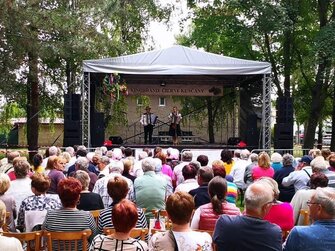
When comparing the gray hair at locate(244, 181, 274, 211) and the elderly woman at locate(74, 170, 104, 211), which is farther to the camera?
the elderly woman at locate(74, 170, 104, 211)

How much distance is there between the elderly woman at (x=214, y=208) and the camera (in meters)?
3.90

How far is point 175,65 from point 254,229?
36.6 feet

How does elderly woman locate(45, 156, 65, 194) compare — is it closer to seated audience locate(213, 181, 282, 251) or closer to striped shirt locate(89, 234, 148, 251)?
striped shirt locate(89, 234, 148, 251)

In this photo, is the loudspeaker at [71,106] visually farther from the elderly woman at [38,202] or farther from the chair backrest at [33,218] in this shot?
the chair backrest at [33,218]

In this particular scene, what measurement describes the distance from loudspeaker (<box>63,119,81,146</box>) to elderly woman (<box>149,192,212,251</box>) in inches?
417

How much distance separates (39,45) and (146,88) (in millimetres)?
3896

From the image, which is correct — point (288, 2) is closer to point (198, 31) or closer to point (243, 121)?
point (198, 31)

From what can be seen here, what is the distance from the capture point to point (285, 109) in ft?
45.0

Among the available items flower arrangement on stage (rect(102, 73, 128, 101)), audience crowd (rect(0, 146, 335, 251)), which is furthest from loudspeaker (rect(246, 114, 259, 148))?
audience crowd (rect(0, 146, 335, 251))

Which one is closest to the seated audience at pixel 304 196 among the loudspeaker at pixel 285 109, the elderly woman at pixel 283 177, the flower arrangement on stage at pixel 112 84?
the elderly woman at pixel 283 177

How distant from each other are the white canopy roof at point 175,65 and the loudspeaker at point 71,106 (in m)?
0.93

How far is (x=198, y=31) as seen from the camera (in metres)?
22.5

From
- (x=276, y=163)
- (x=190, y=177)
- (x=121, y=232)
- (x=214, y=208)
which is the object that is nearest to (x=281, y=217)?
(x=214, y=208)

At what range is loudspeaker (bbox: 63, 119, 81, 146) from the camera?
43.8 ft
